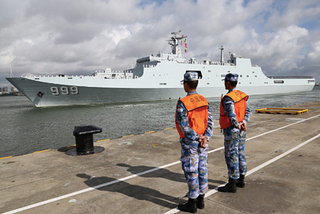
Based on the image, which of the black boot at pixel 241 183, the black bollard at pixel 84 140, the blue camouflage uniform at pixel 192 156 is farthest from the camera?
the black bollard at pixel 84 140

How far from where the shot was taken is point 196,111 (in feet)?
7.70

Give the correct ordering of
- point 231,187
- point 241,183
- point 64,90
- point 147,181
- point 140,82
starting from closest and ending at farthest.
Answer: point 231,187, point 241,183, point 147,181, point 64,90, point 140,82

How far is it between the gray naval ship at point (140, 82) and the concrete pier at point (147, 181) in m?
21.4

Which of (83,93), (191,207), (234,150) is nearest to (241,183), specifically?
(234,150)

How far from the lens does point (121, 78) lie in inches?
1063

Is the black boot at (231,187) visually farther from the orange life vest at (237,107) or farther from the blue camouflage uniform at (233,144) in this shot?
the orange life vest at (237,107)

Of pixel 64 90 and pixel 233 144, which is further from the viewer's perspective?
pixel 64 90

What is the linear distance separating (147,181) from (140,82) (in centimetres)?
2457

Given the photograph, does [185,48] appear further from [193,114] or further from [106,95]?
[193,114]

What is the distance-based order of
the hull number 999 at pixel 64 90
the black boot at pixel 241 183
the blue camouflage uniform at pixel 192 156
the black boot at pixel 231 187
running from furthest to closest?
the hull number 999 at pixel 64 90 → the black boot at pixel 241 183 → the black boot at pixel 231 187 → the blue camouflage uniform at pixel 192 156

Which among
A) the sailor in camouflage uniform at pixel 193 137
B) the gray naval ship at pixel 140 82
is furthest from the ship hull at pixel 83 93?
the sailor in camouflage uniform at pixel 193 137

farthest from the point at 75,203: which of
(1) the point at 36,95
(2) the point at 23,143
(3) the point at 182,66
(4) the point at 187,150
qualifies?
(3) the point at 182,66

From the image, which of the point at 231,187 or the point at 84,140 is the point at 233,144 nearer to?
the point at 231,187

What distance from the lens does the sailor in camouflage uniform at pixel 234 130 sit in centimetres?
282
